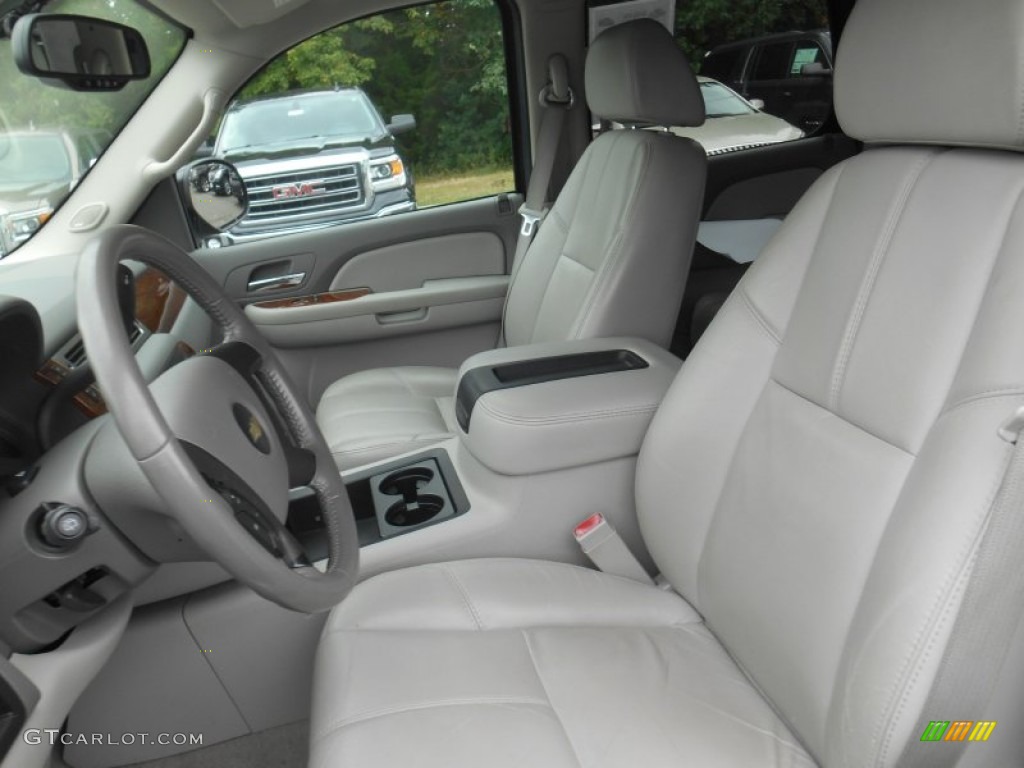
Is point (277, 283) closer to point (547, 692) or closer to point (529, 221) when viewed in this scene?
point (529, 221)

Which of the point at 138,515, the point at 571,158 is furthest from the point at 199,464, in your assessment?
the point at 571,158

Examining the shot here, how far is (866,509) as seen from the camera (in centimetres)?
102

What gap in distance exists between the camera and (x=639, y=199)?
192 cm

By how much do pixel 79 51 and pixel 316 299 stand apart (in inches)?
47.6

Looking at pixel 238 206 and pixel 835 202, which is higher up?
pixel 835 202

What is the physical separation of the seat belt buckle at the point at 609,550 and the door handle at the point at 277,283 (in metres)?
1.61

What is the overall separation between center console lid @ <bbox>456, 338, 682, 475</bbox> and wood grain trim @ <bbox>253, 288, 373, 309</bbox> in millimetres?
1022

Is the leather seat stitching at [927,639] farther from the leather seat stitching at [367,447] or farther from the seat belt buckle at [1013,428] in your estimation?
the leather seat stitching at [367,447]

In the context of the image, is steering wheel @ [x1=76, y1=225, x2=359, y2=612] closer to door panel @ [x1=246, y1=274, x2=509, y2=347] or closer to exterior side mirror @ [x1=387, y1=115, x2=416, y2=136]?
door panel @ [x1=246, y1=274, x2=509, y2=347]

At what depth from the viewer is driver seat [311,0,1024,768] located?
36.0 inches

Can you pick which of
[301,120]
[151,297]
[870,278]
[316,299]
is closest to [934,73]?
[870,278]

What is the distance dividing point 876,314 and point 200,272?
0.90 meters

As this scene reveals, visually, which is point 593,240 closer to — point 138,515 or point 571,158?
point 571,158


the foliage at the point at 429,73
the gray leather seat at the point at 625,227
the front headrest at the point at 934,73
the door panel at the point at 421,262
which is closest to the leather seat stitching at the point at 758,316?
the front headrest at the point at 934,73
